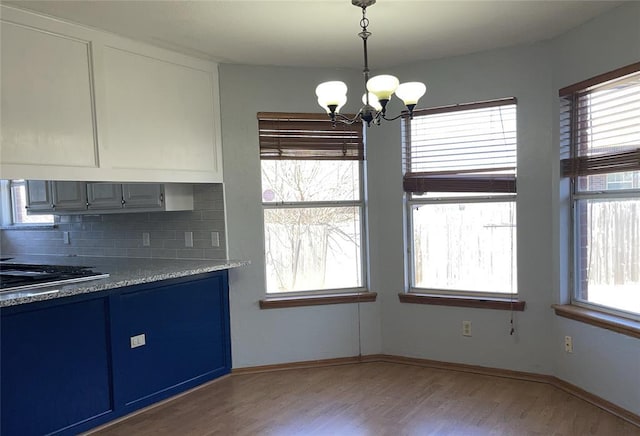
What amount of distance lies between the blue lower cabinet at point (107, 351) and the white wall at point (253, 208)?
6.7 inches

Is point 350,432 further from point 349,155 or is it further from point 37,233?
point 37,233

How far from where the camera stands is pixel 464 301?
3.63 meters

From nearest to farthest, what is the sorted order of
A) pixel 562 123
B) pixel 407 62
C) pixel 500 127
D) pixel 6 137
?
Answer: pixel 6 137, pixel 562 123, pixel 500 127, pixel 407 62

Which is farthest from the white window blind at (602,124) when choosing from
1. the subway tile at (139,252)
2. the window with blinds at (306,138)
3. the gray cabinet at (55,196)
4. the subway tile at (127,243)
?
the gray cabinet at (55,196)

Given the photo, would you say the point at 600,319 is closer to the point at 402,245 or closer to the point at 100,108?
the point at 402,245

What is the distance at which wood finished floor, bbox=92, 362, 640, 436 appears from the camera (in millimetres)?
2752

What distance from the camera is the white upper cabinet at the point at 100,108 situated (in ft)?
8.43

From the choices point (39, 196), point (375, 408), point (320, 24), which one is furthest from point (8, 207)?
point (375, 408)

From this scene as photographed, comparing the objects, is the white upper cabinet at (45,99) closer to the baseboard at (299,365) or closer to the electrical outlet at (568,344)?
the baseboard at (299,365)

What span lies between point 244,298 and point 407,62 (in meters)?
2.26

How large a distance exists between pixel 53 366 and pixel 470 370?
9.26ft

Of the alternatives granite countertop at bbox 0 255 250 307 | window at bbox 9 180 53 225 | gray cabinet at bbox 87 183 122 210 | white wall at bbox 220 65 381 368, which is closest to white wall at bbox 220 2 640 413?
white wall at bbox 220 65 381 368

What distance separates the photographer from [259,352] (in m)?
3.80

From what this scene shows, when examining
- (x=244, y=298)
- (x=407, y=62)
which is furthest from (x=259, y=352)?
(x=407, y=62)
